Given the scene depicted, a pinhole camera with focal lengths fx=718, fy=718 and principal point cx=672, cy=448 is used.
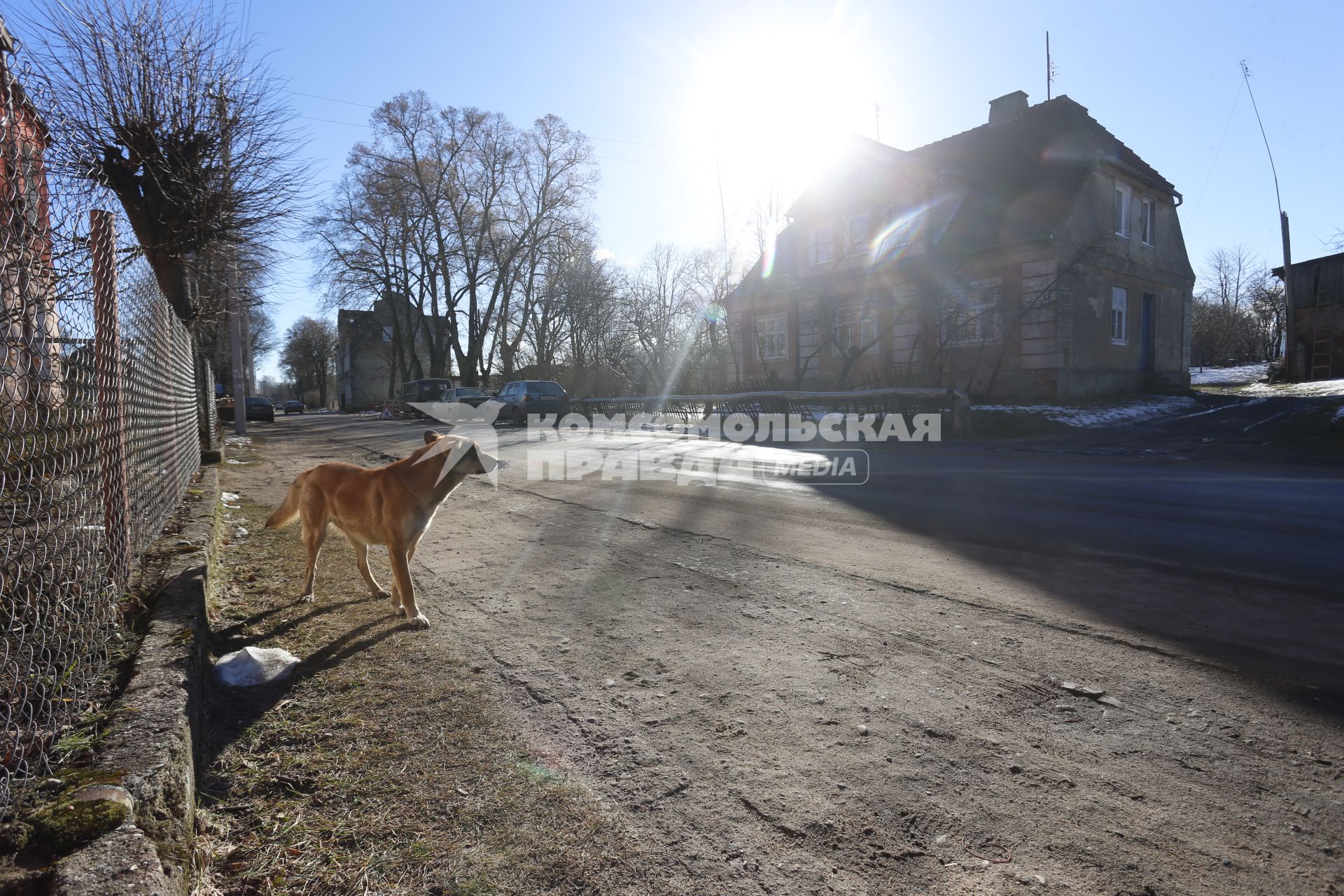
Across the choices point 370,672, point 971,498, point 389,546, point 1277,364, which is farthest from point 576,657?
point 1277,364

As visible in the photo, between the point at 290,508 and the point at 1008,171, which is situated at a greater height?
the point at 1008,171

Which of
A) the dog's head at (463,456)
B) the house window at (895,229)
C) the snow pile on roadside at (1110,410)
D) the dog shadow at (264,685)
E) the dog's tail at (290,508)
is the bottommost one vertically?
the dog shadow at (264,685)

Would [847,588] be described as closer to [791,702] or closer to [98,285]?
[791,702]

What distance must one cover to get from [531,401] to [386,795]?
2523 centimetres

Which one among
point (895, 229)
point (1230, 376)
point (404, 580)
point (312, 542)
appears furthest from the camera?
point (1230, 376)

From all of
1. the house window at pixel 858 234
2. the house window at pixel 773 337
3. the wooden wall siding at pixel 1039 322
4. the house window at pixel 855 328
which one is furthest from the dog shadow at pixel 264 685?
the house window at pixel 773 337

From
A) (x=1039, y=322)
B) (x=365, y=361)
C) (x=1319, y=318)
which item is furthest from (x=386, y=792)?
(x=365, y=361)

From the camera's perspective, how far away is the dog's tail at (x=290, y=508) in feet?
16.0

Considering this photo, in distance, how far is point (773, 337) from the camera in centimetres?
3206

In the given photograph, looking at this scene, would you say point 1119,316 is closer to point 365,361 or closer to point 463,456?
point 463,456

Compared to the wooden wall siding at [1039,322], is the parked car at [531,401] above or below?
below

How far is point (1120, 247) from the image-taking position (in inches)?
973

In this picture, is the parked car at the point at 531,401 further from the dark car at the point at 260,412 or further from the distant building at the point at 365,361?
the distant building at the point at 365,361

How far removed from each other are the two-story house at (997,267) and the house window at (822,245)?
0.21 feet
